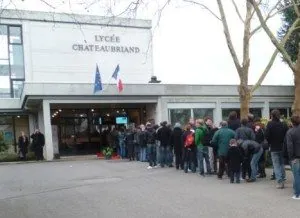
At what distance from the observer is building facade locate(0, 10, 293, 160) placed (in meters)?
27.0

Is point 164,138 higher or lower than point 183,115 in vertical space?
lower

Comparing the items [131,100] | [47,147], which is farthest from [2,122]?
[131,100]

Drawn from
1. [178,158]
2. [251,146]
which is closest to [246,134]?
[251,146]

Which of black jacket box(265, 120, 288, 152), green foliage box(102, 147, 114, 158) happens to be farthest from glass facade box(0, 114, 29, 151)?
black jacket box(265, 120, 288, 152)

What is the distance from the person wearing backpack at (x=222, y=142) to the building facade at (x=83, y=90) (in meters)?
12.4

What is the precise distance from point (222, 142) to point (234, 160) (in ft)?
3.25

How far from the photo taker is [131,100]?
2775 cm

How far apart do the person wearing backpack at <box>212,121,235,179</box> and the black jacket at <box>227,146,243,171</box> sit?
0.51 m

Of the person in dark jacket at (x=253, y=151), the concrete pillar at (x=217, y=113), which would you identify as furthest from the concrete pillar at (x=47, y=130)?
the person in dark jacket at (x=253, y=151)

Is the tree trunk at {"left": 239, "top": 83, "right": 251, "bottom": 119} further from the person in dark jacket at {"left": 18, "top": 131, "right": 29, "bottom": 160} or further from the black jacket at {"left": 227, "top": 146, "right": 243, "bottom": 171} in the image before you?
the person in dark jacket at {"left": 18, "top": 131, "right": 29, "bottom": 160}

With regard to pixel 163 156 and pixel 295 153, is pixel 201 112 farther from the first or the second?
pixel 295 153

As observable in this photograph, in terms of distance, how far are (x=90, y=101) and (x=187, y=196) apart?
52.4 feet

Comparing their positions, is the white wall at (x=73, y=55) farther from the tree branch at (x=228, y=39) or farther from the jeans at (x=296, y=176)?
the jeans at (x=296, y=176)

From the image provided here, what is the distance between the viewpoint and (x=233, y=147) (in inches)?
538
